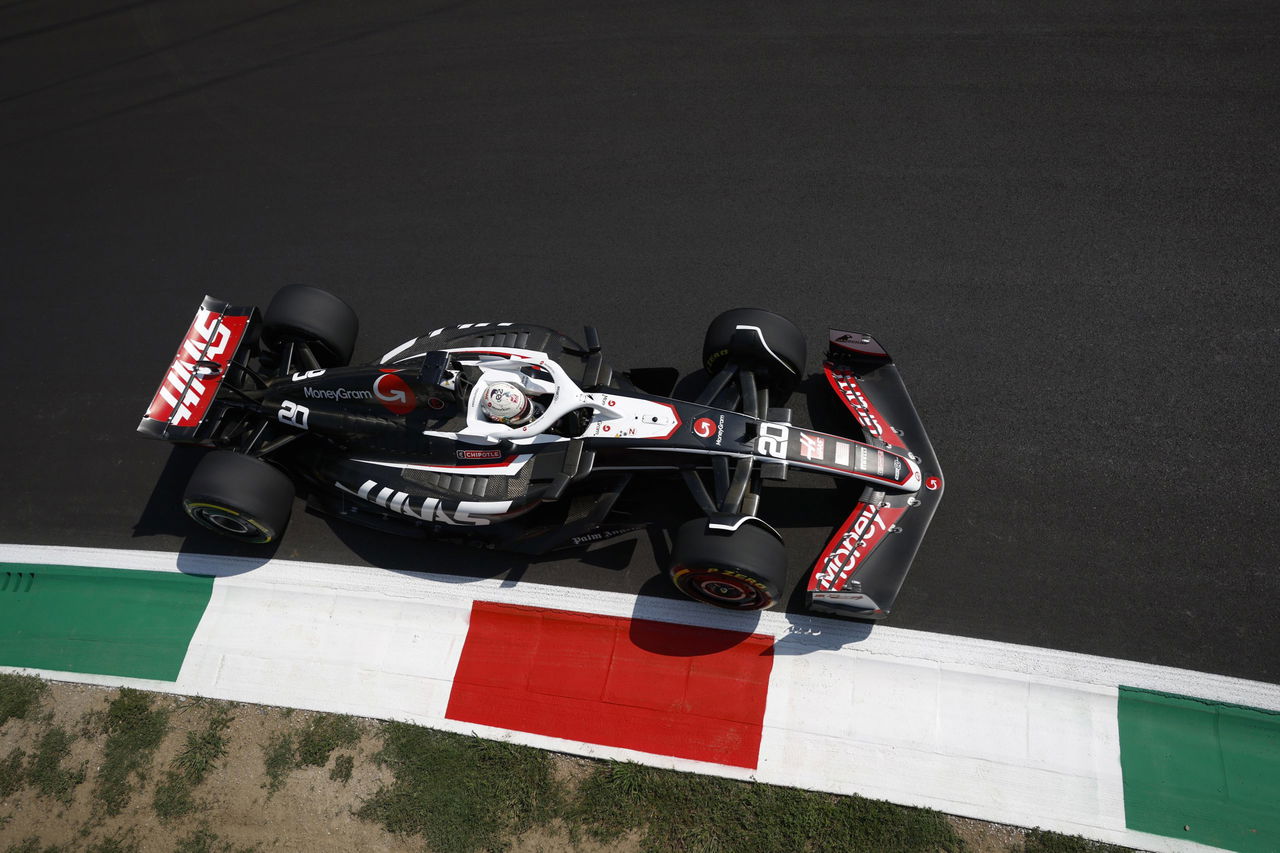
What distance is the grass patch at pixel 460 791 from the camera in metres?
5.73

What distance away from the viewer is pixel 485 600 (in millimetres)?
6660

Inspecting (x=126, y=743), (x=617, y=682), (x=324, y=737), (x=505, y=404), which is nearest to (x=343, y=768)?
(x=324, y=737)

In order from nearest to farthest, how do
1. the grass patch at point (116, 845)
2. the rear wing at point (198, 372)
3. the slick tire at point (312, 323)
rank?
the grass patch at point (116, 845)
the rear wing at point (198, 372)
the slick tire at point (312, 323)

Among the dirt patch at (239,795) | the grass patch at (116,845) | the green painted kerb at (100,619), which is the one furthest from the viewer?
the green painted kerb at (100,619)

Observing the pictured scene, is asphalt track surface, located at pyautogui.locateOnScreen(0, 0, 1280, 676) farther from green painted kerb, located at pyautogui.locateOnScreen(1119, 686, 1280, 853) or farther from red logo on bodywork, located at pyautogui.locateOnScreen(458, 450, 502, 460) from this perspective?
red logo on bodywork, located at pyautogui.locateOnScreen(458, 450, 502, 460)

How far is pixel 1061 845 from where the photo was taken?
17.6ft

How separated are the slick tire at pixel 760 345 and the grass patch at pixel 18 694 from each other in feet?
21.6

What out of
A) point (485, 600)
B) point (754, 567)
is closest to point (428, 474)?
point (485, 600)

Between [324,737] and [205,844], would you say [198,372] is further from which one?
[205,844]

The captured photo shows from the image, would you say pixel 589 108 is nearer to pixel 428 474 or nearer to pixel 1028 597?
pixel 428 474

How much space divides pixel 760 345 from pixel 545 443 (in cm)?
195

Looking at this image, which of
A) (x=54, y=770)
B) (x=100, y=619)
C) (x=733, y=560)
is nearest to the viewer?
(x=733, y=560)

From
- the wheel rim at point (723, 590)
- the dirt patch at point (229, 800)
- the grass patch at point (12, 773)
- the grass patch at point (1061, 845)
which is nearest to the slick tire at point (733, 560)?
the wheel rim at point (723, 590)

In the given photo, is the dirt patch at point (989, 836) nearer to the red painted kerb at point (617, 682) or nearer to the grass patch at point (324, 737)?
the red painted kerb at point (617, 682)
